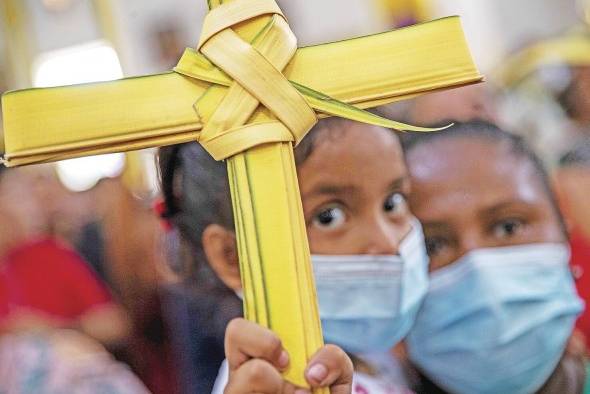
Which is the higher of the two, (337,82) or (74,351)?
(337,82)

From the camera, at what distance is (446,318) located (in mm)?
548

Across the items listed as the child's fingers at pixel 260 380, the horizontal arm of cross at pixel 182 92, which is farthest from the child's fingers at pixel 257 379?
the horizontal arm of cross at pixel 182 92

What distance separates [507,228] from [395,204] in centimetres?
10

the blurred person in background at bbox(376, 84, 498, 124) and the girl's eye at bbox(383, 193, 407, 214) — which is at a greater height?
the blurred person in background at bbox(376, 84, 498, 124)

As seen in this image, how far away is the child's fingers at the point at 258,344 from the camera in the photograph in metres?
0.32

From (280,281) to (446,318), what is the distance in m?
0.27

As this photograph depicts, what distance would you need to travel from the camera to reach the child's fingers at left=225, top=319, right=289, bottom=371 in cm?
32

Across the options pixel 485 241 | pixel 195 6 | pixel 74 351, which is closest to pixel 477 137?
pixel 485 241

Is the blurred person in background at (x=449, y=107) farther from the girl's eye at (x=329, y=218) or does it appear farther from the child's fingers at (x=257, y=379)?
the child's fingers at (x=257, y=379)

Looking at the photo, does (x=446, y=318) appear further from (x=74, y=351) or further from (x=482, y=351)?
(x=74, y=351)

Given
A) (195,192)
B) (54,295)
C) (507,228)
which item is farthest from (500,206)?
(54,295)

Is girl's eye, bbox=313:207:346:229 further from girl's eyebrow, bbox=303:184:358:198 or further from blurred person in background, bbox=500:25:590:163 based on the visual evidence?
blurred person in background, bbox=500:25:590:163

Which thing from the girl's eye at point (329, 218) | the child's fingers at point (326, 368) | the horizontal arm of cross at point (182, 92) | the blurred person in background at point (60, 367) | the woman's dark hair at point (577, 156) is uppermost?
the horizontal arm of cross at point (182, 92)

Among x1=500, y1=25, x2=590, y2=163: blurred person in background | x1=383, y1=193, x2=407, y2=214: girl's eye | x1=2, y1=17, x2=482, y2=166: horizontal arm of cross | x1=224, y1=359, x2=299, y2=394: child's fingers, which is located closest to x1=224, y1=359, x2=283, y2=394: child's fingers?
x1=224, y1=359, x2=299, y2=394: child's fingers
